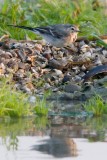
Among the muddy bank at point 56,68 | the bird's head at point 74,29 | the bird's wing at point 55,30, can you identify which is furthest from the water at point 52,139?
the bird's wing at point 55,30

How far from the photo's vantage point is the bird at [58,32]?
13070mm

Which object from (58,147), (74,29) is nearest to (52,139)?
(58,147)

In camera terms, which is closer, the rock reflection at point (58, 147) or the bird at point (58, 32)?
the rock reflection at point (58, 147)

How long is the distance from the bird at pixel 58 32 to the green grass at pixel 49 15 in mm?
364

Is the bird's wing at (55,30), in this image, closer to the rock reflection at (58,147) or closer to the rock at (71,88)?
the rock at (71,88)

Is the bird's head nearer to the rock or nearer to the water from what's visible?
the rock

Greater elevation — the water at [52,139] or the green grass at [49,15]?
the green grass at [49,15]

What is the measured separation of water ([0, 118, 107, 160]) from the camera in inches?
263

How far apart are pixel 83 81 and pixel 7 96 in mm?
2955

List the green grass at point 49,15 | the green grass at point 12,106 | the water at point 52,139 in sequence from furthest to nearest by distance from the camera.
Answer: the green grass at point 49,15, the green grass at point 12,106, the water at point 52,139

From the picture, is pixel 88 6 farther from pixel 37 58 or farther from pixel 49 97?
pixel 49 97

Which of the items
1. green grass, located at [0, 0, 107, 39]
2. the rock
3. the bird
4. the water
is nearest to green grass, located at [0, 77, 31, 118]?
the water

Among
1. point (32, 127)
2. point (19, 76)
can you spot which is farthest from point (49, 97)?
point (32, 127)

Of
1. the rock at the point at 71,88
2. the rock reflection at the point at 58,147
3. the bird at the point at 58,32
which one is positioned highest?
the bird at the point at 58,32
